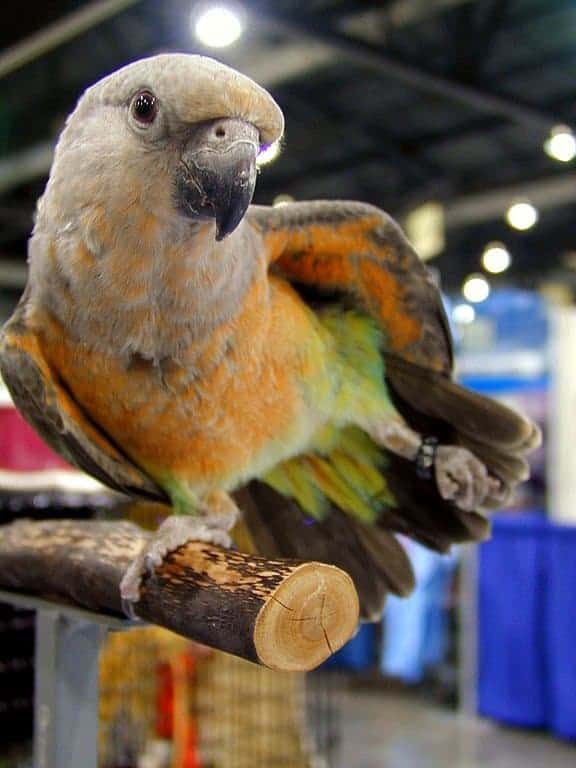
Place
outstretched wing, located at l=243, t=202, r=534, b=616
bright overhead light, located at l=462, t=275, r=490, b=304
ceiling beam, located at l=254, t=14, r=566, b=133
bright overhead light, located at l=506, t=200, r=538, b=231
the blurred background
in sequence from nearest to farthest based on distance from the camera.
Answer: outstretched wing, located at l=243, t=202, r=534, b=616, the blurred background, ceiling beam, located at l=254, t=14, r=566, b=133, bright overhead light, located at l=462, t=275, r=490, b=304, bright overhead light, located at l=506, t=200, r=538, b=231

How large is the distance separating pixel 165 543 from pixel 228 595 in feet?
0.82

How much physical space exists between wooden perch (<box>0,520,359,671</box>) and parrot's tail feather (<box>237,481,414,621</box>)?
210mm

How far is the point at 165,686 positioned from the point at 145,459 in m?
1.52

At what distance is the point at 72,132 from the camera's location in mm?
1166

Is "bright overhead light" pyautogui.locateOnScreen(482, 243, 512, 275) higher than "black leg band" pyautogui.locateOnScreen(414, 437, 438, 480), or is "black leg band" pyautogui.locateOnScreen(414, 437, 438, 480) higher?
"bright overhead light" pyautogui.locateOnScreen(482, 243, 512, 275)

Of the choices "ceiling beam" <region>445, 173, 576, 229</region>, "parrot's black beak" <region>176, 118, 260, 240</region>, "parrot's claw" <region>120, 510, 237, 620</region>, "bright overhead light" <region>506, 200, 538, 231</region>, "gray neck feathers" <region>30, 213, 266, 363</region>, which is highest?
"ceiling beam" <region>445, 173, 576, 229</region>

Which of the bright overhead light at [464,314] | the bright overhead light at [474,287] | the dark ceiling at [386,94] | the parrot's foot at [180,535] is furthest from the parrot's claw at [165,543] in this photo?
the bright overhead light at [474,287]

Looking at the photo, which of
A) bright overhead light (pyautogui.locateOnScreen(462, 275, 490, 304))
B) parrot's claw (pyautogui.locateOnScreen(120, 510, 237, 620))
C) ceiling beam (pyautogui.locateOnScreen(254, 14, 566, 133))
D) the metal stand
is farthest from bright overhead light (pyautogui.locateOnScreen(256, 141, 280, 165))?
bright overhead light (pyautogui.locateOnScreen(462, 275, 490, 304))

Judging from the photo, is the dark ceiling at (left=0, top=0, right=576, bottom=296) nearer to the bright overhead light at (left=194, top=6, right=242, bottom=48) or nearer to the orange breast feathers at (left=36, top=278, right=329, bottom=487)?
the bright overhead light at (left=194, top=6, right=242, bottom=48)

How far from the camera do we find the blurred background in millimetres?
2568

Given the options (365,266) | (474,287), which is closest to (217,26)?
(365,266)

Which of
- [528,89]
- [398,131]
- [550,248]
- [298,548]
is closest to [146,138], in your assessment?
[298,548]

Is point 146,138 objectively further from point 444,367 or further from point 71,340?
point 444,367

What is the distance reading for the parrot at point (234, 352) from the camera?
3.42 ft
